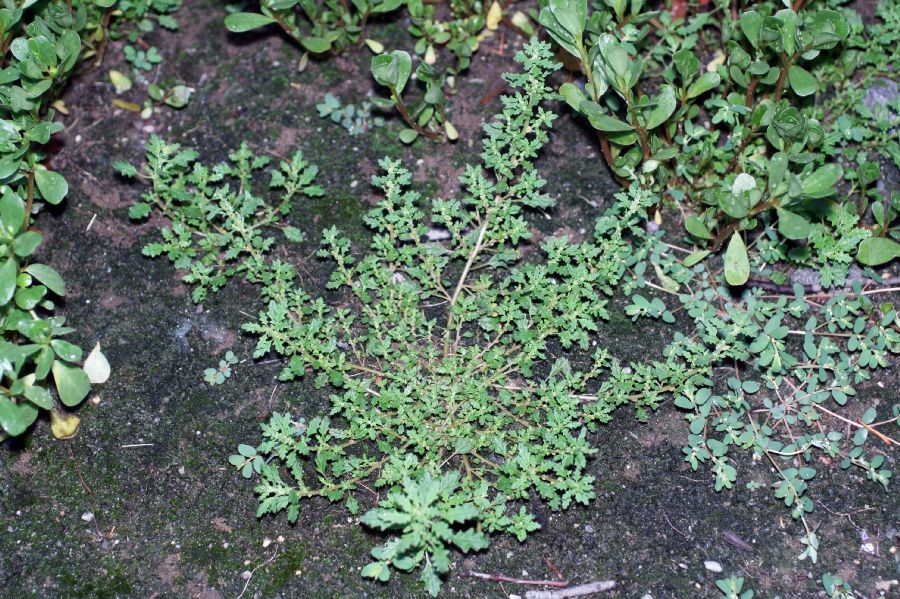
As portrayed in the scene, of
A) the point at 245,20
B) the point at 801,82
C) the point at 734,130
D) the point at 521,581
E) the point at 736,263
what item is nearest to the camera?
the point at 521,581

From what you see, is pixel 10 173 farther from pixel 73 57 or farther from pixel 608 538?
pixel 608 538

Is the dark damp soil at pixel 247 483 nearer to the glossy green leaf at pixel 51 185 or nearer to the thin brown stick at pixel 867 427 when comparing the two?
the thin brown stick at pixel 867 427

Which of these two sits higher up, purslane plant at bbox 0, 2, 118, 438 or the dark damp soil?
purslane plant at bbox 0, 2, 118, 438

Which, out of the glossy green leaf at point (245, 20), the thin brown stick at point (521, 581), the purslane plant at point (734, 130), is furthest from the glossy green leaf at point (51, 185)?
the thin brown stick at point (521, 581)

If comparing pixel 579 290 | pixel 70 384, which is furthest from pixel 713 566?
pixel 70 384

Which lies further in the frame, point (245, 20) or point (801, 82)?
point (245, 20)

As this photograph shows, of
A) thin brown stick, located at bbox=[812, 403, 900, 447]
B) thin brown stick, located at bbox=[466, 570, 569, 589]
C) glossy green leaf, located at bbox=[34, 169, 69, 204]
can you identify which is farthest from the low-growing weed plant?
glossy green leaf, located at bbox=[34, 169, 69, 204]

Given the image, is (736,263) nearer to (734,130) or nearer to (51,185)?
(734,130)

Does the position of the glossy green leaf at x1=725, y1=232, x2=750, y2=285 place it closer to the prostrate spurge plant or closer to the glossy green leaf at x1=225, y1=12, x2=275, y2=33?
the prostrate spurge plant
